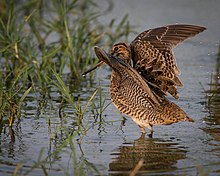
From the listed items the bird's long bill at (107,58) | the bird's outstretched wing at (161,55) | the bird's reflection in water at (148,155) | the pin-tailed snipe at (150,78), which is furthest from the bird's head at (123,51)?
the bird's reflection in water at (148,155)

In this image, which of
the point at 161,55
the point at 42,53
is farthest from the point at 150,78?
the point at 42,53

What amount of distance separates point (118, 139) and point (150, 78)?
818 mm

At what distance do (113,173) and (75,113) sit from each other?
145 centimetres

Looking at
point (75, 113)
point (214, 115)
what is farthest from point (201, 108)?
point (75, 113)

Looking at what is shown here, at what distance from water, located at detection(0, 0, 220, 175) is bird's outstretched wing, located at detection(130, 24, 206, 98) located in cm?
47

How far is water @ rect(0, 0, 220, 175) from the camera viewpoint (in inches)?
212

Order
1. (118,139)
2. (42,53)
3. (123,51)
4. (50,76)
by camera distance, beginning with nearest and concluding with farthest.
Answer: (118,139)
(123,51)
(50,76)
(42,53)

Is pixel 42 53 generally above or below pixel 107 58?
above

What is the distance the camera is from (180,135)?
21.1 feet

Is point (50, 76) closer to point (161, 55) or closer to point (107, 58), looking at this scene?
point (161, 55)

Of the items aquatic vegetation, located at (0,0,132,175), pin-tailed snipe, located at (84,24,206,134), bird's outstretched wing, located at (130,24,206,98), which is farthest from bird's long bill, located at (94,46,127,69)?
bird's outstretched wing, located at (130,24,206,98)

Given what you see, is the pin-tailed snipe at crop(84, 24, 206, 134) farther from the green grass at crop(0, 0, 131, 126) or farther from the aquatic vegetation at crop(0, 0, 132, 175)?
the green grass at crop(0, 0, 131, 126)

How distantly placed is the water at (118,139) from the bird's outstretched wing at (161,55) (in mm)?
466

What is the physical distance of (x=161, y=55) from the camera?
22.5 feet
